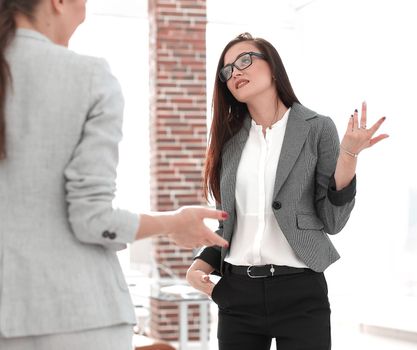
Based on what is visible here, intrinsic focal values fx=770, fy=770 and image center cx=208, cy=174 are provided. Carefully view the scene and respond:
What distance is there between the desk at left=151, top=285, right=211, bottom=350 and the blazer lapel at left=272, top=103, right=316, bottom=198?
299cm

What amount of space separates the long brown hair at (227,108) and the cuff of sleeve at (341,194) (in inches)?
16.0

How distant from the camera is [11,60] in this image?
151 cm

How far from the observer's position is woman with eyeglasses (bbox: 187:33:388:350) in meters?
2.37

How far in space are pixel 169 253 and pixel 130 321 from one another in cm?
592

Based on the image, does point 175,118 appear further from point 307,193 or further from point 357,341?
point 307,193

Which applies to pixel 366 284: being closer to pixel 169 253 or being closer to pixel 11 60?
pixel 169 253

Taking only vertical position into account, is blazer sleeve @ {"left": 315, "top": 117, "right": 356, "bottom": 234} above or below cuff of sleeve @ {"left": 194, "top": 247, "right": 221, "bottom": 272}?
above

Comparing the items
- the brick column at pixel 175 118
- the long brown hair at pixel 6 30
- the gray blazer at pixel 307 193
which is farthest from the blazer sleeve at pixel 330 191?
the brick column at pixel 175 118

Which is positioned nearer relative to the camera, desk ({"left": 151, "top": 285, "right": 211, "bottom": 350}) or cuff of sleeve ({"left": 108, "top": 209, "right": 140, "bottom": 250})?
cuff of sleeve ({"left": 108, "top": 209, "right": 140, "bottom": 250})

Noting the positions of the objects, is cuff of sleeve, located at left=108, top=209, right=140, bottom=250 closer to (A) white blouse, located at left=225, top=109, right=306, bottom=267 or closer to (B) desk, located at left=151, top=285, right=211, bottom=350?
(A) white blouse, located at left=225, top=109, right=306, bottom=267

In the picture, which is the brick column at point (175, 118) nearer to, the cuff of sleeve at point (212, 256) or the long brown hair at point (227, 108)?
the long brown hair at point (227, 108)

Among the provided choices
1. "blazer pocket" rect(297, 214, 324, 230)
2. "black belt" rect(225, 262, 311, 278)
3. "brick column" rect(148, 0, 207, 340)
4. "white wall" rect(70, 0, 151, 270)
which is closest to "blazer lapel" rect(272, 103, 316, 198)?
"blazer pocket" rect(297, 214, 324, 230)

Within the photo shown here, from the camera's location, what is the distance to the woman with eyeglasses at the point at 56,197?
146cm

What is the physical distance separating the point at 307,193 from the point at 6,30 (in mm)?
1220
